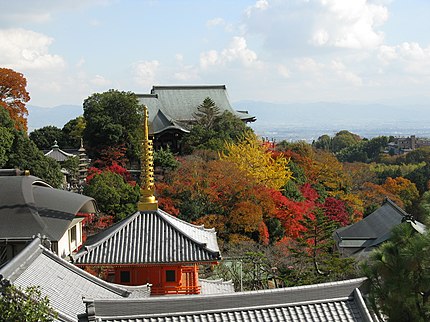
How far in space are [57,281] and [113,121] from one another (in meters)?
23.0

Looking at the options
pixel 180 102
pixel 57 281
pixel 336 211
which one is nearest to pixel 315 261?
pixel 336 211

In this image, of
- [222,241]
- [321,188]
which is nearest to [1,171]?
[222,241]

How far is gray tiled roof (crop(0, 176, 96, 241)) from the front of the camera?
16.0m

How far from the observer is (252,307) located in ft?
22.8

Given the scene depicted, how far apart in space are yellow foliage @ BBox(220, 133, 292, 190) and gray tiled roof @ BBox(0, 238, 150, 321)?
58.1 feet

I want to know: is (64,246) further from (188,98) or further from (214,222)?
(188,98)

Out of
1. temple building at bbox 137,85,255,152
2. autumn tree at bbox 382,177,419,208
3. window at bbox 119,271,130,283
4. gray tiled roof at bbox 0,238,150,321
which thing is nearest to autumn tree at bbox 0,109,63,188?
temple building at bbox 137,85,255,152

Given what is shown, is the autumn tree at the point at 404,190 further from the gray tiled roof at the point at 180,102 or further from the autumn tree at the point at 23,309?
the autumn tree at the point at 23,309

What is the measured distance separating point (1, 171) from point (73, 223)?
3651 mm

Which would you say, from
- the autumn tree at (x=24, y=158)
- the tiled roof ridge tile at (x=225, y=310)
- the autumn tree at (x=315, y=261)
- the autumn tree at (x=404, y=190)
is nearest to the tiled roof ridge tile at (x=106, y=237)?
the tiled roof ridge tile at (x=225, y=310)

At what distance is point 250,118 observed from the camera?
43312mm

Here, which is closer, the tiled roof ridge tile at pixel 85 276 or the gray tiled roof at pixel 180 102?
the tiled roof ridge tile at pixel 85 276

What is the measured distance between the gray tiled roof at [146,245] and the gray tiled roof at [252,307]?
163 inches

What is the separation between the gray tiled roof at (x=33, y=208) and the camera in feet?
52.5
